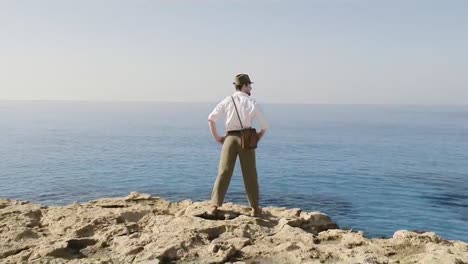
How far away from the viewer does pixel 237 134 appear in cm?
939

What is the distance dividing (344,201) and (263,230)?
48.5ft

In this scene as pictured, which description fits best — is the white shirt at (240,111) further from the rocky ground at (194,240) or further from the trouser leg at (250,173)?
the rocky ground at (194,240)

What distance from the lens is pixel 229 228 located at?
8.41 meters

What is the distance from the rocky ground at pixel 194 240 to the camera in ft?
22.9

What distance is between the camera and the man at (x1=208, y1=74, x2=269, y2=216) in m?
9.27

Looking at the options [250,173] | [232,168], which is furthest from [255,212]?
[232,168]

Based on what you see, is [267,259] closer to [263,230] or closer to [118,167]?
[263,230]

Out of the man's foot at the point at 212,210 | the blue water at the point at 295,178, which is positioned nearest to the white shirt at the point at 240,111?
the man's foot at the point at 212,210

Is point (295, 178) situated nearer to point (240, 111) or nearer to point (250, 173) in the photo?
point (250, 173)

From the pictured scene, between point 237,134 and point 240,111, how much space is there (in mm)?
499

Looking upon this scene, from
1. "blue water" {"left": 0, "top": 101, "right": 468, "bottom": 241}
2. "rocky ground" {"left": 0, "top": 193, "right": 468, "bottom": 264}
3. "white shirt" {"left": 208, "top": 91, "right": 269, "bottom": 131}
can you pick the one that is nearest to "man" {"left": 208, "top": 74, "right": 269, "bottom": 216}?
"white shirt" {"left": 208, "top": 91, "right": 269, "bottom": 131}

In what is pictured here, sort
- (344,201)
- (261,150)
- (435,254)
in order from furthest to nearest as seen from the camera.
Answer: (261,150) → (344,201) → (435,254)

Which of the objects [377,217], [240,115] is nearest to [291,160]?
[377,217]

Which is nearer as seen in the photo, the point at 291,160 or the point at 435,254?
the point at 435,254
